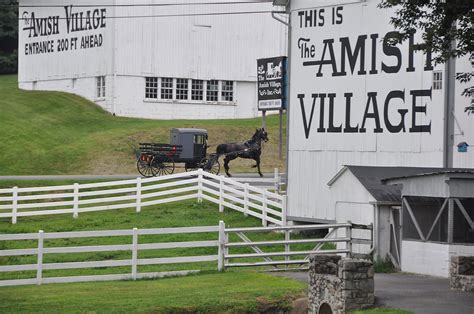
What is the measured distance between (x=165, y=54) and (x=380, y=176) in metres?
34.9

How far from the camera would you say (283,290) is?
2309cm

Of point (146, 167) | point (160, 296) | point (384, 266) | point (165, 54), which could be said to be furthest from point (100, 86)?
point (160, 296)

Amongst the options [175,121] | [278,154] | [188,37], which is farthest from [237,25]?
[278,154]

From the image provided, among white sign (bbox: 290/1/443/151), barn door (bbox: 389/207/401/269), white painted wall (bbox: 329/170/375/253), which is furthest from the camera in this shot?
white sign (bbox: 290/1/443/151)

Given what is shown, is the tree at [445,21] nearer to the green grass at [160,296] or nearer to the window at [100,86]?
the green grass at [160,296]

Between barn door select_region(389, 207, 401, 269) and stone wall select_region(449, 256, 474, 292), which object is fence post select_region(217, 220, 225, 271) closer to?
barn door select_region(389, 207, 401, 269)

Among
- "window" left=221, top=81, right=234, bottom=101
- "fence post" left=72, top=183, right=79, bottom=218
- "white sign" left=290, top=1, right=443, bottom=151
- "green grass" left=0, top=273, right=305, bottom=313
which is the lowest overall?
"green grass" left=0, top=273, right=305, bottom=313

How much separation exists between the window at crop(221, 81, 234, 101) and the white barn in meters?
30.8

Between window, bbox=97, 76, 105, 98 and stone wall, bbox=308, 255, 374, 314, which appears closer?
stone wall, bbox=308, 255, 374, 314

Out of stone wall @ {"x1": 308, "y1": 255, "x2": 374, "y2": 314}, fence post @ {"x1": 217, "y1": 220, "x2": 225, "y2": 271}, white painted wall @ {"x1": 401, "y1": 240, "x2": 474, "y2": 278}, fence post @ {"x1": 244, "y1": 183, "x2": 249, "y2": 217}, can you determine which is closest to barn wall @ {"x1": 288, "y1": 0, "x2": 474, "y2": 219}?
fence post @ {"x1": 244, "y1": 183, "x2": 249, "y2": 217}

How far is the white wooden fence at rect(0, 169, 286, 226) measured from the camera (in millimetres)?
34656

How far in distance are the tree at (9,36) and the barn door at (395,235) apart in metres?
67.5

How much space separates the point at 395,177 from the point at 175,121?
118 ft

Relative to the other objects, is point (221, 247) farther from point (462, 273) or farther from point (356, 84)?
point (356, 84)
